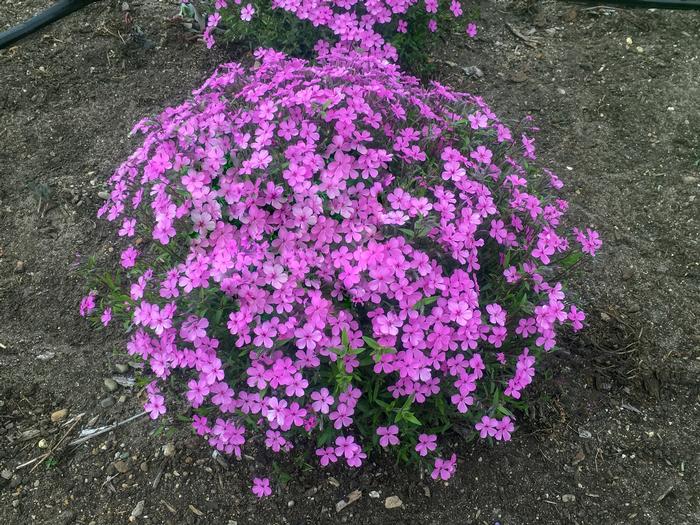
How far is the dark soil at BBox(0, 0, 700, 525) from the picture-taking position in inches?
110

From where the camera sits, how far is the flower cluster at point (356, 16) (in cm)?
366

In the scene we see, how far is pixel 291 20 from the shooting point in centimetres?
412

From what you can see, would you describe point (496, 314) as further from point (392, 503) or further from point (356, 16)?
point (356, 16)

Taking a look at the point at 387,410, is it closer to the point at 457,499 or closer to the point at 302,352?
the point at 302,352

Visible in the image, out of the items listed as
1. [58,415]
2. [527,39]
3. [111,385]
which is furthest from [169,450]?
[527,39]

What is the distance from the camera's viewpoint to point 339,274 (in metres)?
2.24

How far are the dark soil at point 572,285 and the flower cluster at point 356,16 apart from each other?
26.7 inches

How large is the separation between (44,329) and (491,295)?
2.47 metres

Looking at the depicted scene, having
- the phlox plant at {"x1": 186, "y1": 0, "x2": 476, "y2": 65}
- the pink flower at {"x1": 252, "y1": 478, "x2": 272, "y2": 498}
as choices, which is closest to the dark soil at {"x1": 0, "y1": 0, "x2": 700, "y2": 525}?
the pink flower at {"x1": 252, "y1": 478, "x2": 272, "y2": 498}

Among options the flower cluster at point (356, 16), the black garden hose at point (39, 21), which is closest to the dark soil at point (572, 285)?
the flower cluster at point (356, 16)

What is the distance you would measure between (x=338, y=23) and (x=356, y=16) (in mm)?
310

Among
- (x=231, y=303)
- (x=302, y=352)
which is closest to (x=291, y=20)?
(x=231, y=303)

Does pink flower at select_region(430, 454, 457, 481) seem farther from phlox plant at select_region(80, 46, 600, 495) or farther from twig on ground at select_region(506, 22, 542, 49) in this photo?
twig on ground at select_region(506, 22, 542, 49)

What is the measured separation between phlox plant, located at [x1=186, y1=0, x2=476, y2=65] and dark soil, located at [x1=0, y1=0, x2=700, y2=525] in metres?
0.56
